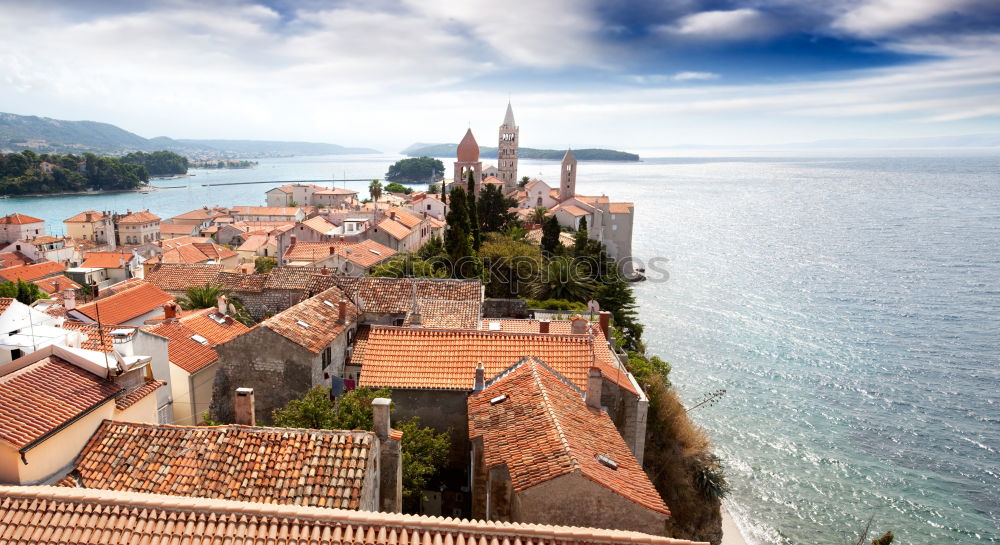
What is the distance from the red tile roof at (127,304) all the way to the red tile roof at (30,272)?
24757 mm

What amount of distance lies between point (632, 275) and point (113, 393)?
6124 cm

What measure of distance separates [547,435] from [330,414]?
4.79 m

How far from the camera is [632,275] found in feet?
223

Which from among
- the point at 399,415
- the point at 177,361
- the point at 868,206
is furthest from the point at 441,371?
the point at 868,206

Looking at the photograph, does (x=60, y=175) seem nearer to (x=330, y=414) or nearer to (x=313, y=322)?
(x=313, y=322)

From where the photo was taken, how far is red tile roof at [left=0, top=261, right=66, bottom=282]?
46125mm

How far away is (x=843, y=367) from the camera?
1585 inches

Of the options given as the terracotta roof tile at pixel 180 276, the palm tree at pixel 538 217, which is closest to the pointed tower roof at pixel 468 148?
the palm tree at pixel 538 217

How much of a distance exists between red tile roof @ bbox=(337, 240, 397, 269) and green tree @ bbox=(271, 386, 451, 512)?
30.0 meters

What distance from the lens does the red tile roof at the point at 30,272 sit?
1816 inches

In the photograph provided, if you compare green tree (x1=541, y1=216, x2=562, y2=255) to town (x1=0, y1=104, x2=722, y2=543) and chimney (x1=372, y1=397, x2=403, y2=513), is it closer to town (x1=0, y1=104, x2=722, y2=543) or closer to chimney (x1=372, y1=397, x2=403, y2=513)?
town (x1=0, y1=104, x2=722, y2=543)

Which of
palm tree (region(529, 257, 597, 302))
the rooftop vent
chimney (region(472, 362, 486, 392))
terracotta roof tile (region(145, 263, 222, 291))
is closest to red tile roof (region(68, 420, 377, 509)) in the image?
the rooftop vent

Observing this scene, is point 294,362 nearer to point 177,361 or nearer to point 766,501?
point 177,361

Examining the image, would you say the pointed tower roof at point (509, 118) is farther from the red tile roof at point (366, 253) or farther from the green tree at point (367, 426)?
the green tree at point (367, 426)
